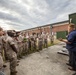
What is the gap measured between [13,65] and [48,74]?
1.49m

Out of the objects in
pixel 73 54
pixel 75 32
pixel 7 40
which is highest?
pixel 75 32

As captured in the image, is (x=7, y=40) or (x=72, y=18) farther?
(x=72, y=18)

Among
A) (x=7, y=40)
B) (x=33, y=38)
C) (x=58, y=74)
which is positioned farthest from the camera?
(x=33, y=38)

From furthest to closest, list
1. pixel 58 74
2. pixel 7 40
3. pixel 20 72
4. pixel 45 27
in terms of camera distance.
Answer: pixel 45 27, pixel 20 72, pixel 58 74, pixel 7 40

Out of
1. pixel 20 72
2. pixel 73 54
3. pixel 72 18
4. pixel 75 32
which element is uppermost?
pixel 72 18

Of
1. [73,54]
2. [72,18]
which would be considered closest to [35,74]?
[73,54]

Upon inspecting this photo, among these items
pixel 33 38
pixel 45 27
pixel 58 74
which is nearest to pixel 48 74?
pixel 58 74

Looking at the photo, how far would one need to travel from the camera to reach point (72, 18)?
7.79m

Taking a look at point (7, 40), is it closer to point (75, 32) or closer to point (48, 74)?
point (48, 74)

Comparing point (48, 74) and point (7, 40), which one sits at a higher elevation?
point (7, 40)

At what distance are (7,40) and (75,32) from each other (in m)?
2.52

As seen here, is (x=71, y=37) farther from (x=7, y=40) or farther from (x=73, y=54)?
(x=7, y=40)

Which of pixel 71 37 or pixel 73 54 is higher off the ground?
pixel 71 37

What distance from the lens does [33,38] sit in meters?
9.66
